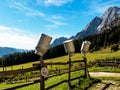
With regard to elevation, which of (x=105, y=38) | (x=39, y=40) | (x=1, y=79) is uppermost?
(x=105, y=38)

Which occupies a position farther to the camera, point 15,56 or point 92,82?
point 15,56

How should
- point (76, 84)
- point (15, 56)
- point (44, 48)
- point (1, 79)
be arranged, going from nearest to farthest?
point (44, 48)
point (76, 84)
point (1, 79)
point (15, 56)

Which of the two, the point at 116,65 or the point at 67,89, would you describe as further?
the point at 116,65

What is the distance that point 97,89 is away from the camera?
14.7m

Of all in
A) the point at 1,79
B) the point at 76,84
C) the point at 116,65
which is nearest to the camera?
the point at 76,84

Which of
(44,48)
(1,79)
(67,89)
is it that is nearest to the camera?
(44,48)

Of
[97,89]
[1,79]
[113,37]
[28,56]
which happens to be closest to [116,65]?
[97,89]

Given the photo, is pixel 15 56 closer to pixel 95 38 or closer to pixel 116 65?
pixel 95 38

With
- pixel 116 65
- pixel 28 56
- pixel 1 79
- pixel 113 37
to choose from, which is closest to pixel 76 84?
pixel 116 65

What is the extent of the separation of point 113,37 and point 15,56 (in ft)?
167

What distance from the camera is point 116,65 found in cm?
3275

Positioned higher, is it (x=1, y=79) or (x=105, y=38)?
(x=105, y=38)

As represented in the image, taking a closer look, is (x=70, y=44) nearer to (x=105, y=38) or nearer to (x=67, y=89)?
(x=67, y=89)

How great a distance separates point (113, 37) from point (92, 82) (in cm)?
12575
